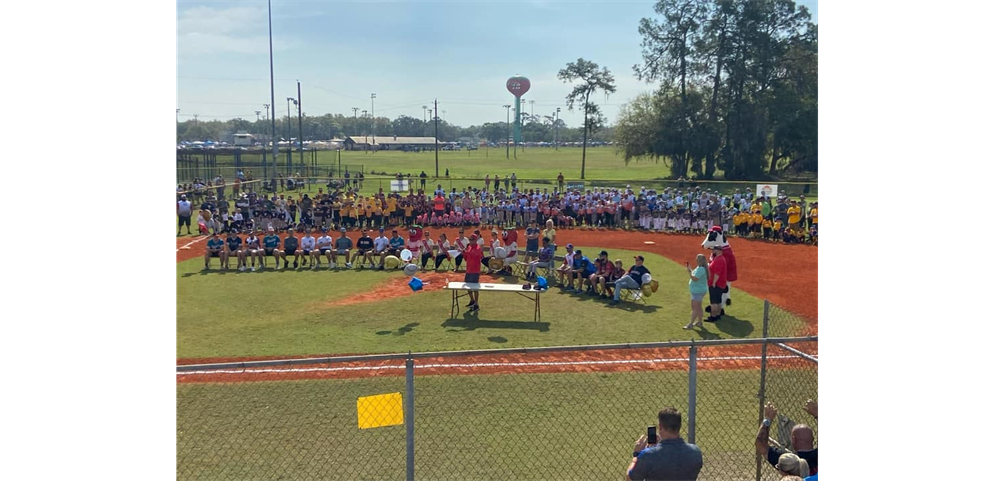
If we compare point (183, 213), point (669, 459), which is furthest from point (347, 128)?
point (669, 459)

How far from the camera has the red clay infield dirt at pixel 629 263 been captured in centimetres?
1112

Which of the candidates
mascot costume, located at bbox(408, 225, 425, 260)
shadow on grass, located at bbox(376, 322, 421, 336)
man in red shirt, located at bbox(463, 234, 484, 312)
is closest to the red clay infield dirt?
mascot costume, located at bbox(408, 225, 425, 260)

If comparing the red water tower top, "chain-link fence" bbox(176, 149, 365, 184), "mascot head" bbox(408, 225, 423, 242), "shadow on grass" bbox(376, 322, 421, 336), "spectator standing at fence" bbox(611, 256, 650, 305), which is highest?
the red water tower top

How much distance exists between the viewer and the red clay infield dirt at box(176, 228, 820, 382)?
438 inches

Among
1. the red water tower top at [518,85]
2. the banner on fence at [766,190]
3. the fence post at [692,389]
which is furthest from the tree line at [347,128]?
the fence post at [692,389]

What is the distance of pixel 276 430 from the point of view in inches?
342

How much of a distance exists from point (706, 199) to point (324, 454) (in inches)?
1005

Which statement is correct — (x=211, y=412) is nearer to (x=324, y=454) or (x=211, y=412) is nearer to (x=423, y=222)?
(x=324, y=454)

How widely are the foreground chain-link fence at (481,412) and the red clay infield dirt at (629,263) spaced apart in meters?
0.06

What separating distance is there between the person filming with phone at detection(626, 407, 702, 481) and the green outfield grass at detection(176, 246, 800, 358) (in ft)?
25.1

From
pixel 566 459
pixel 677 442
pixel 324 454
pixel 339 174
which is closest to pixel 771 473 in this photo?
pixel 566 459

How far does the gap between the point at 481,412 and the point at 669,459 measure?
4556mm

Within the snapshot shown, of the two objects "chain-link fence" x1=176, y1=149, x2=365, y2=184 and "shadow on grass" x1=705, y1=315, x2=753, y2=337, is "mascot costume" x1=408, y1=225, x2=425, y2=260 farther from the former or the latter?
"chain-link fence" x1=176, y1=149, x2=365, y2=184
